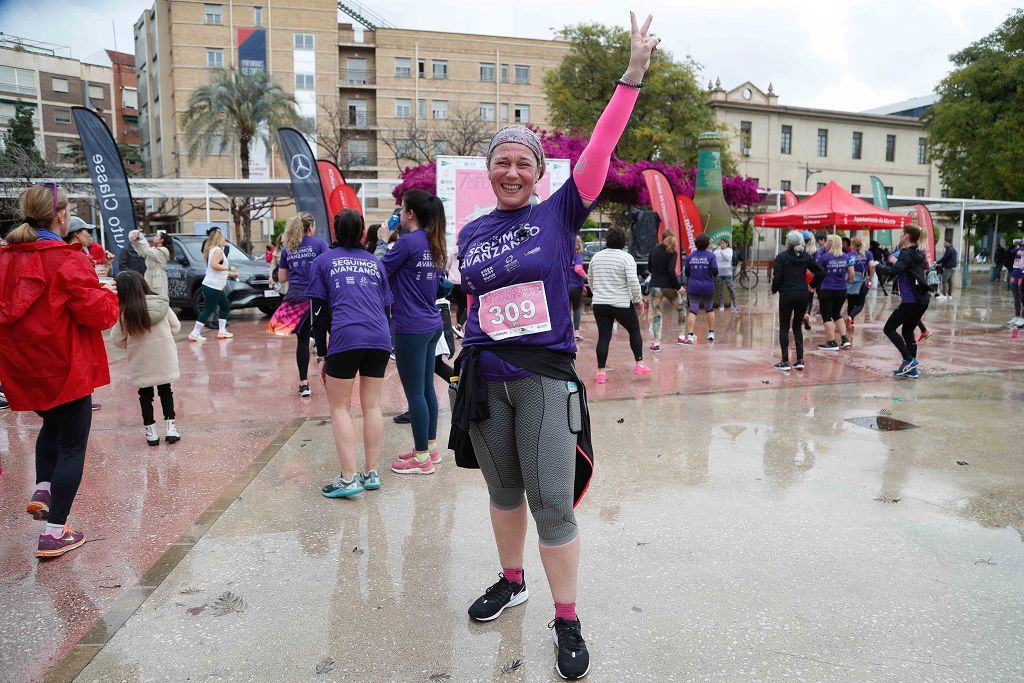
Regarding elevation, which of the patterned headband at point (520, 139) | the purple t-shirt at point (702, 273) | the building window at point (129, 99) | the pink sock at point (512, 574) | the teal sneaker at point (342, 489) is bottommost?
the teal sneaker at point (342, 489)

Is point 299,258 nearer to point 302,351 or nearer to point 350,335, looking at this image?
point 302,351

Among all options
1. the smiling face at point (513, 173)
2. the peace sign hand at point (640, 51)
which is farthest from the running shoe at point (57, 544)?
the peace sign hand at point (640, 51)

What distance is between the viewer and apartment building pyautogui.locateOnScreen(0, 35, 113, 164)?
9.20 meters

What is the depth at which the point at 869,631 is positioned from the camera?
2857mm

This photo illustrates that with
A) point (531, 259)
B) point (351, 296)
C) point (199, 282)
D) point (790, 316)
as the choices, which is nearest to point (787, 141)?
point (199, 282)

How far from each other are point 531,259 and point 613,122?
555mm

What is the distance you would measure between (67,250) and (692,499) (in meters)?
3.70

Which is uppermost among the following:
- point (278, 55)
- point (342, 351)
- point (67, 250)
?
point (278, 55)

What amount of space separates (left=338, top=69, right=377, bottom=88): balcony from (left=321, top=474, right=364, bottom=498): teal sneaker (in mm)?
58129

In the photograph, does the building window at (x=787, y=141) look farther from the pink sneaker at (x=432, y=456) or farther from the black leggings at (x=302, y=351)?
the pink sneaker at (x=432, y=456)

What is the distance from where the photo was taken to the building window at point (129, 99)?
74375mm

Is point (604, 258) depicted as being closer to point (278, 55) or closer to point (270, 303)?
point (270, 303)

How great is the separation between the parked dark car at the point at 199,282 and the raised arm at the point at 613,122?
12895 millimetres

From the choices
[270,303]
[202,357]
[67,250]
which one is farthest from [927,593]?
[270,303]
